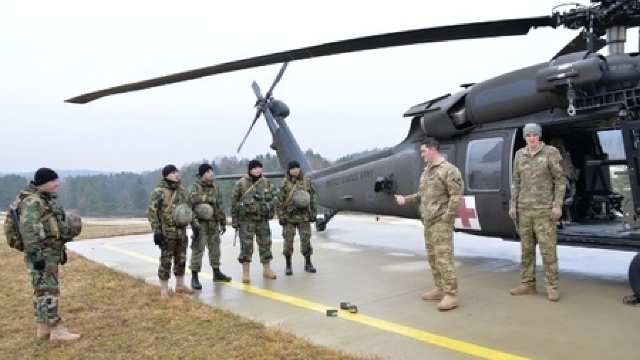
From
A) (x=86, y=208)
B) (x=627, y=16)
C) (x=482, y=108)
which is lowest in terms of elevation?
(x=86, y=208)

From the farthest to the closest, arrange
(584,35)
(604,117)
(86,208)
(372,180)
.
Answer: (86,208)
(372,180)
(584,35)
(604,117)

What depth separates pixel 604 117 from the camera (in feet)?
18.8

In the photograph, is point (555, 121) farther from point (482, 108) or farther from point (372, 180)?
point (372, 180)

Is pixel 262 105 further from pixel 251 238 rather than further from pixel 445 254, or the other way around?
pixel 445 254

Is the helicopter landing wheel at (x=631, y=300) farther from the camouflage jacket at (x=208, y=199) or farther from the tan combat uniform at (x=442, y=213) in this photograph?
the camouflage jacket at (x=208, y=199)

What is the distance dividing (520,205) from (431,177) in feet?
3.41

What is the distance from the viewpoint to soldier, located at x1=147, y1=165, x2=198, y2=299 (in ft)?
19.6

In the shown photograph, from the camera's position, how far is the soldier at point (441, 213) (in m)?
5.22

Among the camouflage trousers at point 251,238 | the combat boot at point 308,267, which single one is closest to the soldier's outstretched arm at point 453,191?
the camouflage trousers at point 251,238

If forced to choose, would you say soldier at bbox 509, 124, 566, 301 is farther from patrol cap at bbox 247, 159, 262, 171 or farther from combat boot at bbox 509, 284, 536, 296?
patrol cap at bbox 247, 159, 262, 171

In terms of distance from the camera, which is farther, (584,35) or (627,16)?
(584,35)

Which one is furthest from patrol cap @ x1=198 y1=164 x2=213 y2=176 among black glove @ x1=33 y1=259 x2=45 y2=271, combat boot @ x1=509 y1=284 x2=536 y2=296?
combat boot @ x1=509 y1=284 x2=536 y2=296

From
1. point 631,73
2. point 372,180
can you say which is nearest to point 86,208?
point 372,180

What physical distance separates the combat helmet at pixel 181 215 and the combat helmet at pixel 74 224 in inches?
44.9
